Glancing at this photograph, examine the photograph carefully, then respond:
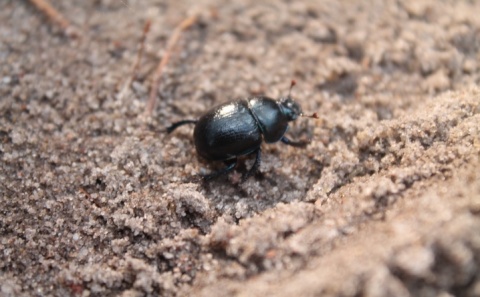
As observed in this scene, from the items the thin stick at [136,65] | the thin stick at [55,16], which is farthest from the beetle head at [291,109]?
the thin stick at [55,16]

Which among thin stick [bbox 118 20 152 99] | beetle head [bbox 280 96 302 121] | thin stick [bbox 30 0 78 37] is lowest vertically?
beetle head [bbox 280 96 302 121]

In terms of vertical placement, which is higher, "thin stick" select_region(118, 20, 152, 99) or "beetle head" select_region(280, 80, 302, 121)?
"thin stick" select_region(118, 20, 152, 99)

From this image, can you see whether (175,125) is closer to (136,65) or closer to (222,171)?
(222,171)

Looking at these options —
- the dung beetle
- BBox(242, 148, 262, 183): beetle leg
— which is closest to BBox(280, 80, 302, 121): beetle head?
the dung beetle

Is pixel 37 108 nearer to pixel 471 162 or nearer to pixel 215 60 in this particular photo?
pixel 215 60

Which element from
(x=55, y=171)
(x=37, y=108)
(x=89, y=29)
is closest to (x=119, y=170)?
(x=55, y=171)

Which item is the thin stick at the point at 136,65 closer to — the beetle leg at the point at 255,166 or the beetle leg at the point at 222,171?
the beetle leg at the point at 222,171

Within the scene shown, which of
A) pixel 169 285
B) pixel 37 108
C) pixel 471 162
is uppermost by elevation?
pixel 471 162

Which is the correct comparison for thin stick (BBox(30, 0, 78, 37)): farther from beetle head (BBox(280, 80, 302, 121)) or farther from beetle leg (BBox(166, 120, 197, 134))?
beetle head (BBox(280, 80, 302, 121))
